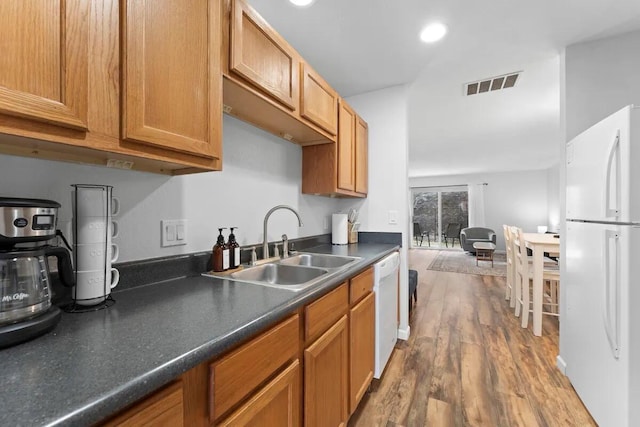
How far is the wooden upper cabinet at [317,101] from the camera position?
5.11 feet

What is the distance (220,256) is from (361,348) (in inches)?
37.4

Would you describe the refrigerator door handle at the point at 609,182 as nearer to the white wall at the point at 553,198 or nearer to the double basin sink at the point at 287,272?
the double basin sink at the point at 287,272

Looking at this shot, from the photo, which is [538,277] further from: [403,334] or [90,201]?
[90,201]

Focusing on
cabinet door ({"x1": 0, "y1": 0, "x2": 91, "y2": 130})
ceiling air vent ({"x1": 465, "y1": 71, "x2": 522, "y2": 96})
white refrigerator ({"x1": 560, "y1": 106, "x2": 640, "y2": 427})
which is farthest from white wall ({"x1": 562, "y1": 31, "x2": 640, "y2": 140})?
cabinet door ({"x1": 0, "y1": 0, "x2": 91, "y2": 130})

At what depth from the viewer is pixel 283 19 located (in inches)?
65.7

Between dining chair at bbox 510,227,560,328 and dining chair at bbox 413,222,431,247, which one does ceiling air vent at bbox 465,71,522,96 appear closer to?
dining chair at bbox 510,227,560,328

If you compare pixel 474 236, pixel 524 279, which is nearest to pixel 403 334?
pixel 524 279

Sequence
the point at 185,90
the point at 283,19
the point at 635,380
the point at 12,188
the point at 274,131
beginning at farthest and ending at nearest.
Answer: the point at 274,131
the point at 283,19
the point at 635,380
the point at 185,90
the point at 12,188

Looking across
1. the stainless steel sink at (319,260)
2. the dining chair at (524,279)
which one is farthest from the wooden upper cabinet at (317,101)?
the dining chair at (524,279)

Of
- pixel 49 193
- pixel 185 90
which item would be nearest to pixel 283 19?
pixel 185 90

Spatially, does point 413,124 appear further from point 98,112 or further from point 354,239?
point 98,112

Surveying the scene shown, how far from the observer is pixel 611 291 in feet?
4.33

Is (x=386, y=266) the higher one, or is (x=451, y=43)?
(x=451, y=43)

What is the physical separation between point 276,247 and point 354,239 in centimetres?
104
